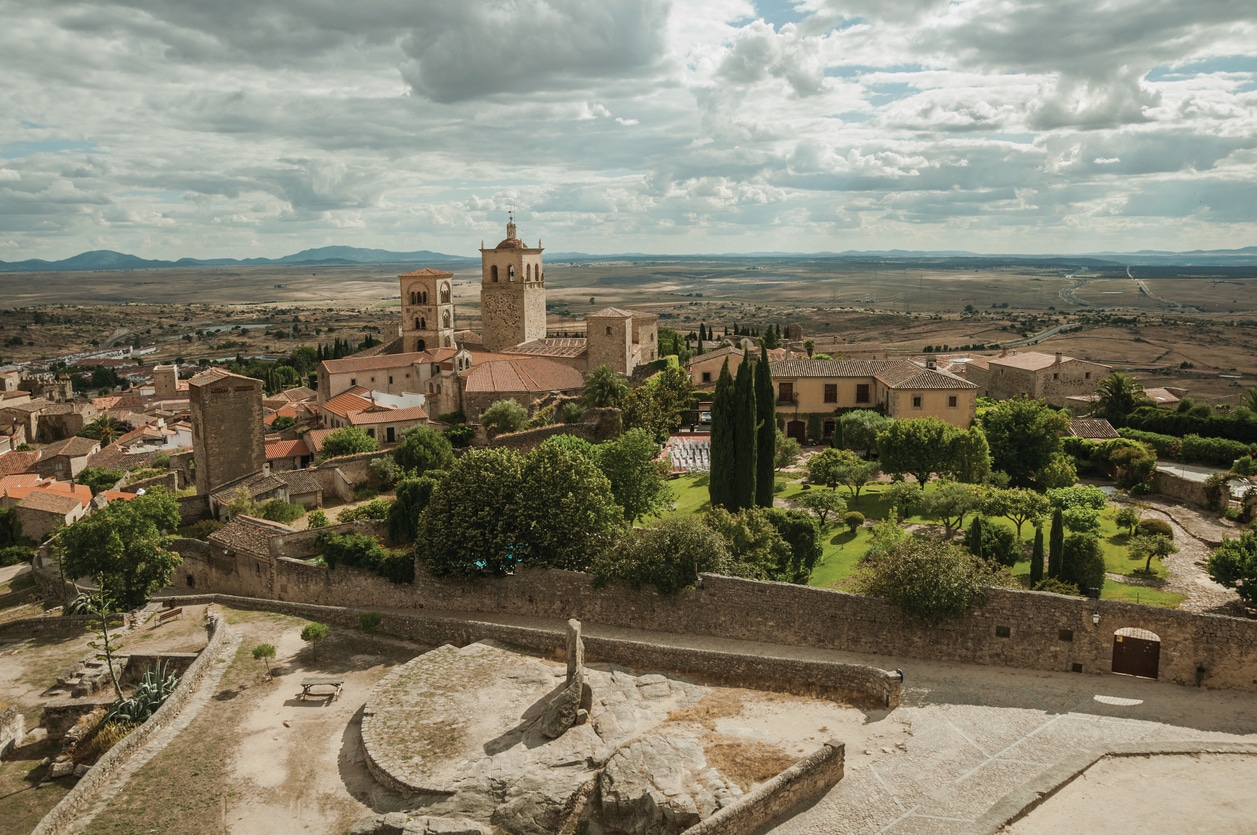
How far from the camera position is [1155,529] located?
31500mm

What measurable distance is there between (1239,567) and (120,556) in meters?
35.1

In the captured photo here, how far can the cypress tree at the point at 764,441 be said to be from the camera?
114 ft

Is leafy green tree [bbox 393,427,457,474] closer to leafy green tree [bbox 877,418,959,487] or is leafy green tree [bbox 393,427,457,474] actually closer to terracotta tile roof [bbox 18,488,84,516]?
terracotta tile roof [bbox 18,488,84,516]

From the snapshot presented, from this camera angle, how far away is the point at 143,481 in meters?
50.8

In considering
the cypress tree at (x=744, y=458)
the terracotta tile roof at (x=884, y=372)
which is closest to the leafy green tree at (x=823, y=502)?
the cypress tree at (x=744, y=458)

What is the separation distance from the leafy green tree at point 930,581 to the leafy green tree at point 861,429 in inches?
842

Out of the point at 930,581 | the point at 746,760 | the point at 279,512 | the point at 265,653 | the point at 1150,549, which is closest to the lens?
the point at 746,760

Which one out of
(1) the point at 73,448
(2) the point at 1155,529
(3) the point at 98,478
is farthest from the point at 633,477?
(1) the point at 73,448

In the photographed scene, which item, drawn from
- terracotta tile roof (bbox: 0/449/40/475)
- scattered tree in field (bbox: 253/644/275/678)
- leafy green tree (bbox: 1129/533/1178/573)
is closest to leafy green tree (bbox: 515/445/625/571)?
scattered tree in field (bbox: 253/644/275/678)

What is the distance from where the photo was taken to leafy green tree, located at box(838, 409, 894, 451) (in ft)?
147

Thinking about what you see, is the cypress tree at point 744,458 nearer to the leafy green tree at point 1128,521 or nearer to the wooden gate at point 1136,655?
the leafy green tree at point 1128,521

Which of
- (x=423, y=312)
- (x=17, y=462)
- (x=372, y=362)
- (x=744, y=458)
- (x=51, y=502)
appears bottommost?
(x=17, y=462)

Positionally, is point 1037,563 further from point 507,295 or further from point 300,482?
point 507,295

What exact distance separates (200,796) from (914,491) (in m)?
25.2
